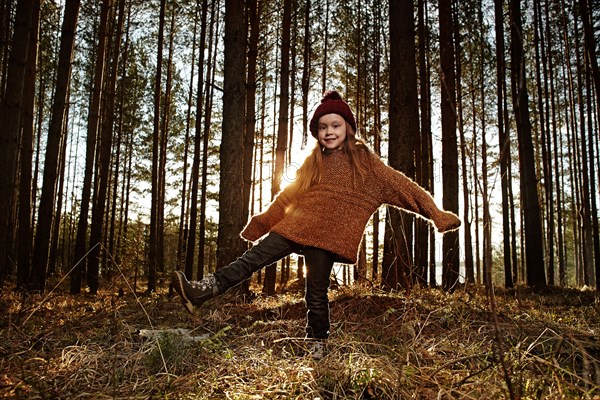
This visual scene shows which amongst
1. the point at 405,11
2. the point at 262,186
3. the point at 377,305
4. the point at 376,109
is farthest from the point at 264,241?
the point at 262,186

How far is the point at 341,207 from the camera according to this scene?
Answer: 2.92 meters

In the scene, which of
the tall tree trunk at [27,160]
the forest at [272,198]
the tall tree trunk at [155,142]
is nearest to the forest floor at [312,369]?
the forest at [272,198]

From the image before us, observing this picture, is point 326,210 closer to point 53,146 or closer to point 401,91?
point 401,91

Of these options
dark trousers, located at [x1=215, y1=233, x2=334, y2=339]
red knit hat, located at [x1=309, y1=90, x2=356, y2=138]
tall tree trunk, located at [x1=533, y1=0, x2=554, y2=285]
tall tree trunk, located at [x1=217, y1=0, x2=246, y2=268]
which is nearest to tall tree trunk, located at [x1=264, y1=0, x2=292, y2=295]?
tall tree trunk, located at [x1=217, y1=0, x2=246, y2=268]

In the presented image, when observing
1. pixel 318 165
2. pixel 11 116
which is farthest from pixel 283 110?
pixel 318 165

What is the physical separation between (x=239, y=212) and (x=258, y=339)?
3267mm

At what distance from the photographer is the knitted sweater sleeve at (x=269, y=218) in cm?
316

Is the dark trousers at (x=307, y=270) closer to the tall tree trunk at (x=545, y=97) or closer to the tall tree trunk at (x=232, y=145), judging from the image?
the tall tree trunk at (x=232, y=145)

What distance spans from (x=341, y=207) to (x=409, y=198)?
0.49 metres

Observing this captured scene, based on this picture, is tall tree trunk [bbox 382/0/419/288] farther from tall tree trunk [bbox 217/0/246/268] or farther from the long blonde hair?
the long blonde hair

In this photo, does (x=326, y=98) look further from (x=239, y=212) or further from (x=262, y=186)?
(x=262, y=186)

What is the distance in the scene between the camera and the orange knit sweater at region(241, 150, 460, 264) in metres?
2.83

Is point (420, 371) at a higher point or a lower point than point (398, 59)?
lower

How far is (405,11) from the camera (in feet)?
19.9
